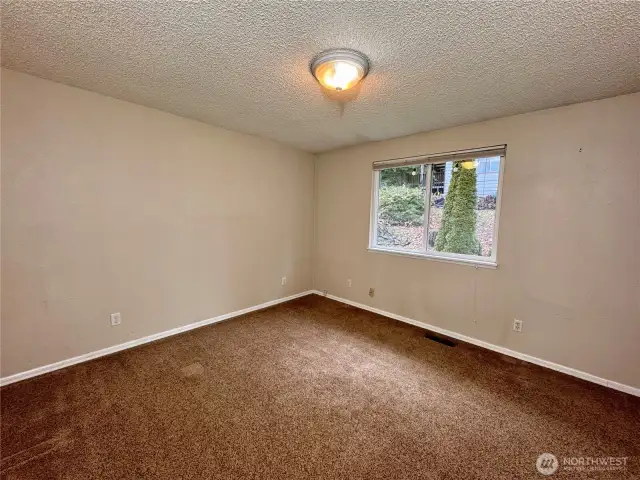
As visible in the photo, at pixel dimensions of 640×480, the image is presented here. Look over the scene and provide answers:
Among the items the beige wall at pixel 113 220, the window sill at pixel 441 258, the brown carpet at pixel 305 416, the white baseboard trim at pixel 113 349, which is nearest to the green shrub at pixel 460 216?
the window sill at pixel 441 258

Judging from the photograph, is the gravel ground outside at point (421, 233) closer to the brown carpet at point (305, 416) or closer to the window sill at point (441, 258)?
the window sill at point (441, 258)

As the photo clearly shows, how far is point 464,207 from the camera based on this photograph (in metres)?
2.99

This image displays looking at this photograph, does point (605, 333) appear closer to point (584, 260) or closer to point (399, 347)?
point (584, 260)

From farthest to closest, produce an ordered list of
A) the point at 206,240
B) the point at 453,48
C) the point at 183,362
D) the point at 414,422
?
the point at 206,240
the point at 183,362
the point at 414,422
the point at 453,48

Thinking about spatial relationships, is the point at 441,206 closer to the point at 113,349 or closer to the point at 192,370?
the point at 192,370

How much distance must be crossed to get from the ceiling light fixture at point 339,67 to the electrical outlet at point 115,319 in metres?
2.69

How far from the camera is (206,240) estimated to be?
3.14 meters

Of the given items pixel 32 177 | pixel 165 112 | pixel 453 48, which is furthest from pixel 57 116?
pixel 453 48

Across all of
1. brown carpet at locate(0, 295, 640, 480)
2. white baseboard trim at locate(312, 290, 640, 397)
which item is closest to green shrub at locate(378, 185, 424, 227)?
white baseboard trim at locate(312, 290, 640, 397)

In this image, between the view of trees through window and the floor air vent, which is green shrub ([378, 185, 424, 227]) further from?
the floor air vent

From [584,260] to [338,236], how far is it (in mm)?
2664

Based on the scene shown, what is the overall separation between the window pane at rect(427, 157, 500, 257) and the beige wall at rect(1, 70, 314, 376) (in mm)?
2197

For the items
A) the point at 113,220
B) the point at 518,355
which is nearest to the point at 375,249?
the point at 518,355

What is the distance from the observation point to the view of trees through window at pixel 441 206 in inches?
112
